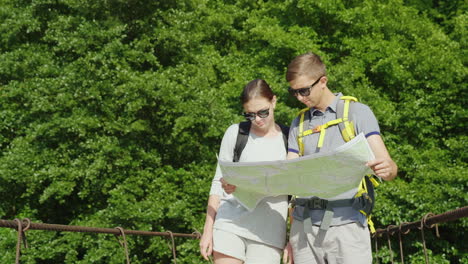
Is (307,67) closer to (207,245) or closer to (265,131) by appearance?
(265,131)

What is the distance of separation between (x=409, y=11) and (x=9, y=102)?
11.3 m

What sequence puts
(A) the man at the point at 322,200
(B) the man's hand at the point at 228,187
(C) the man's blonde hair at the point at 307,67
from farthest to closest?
1. (B) the man's hand at the point at 228,187
2. (C) the man's blonde hair at the point at 307,67
3. (A) the man at the point at 322,200

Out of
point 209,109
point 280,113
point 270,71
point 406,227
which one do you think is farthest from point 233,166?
point 270,71

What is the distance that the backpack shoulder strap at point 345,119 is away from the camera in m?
1.88

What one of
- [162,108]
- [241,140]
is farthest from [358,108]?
[162,108]

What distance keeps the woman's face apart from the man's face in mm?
226

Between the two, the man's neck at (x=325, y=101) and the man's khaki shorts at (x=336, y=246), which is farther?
the man's neck at (x=325, y=101)

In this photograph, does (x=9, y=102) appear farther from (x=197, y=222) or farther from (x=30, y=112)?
(x=197, y=222)

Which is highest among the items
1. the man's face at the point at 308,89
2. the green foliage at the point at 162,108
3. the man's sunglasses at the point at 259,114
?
the man's face at the point at 308,89

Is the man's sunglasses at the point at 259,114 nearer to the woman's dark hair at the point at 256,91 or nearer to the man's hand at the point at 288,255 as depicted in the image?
the woman's dark hair at the point at 256,91

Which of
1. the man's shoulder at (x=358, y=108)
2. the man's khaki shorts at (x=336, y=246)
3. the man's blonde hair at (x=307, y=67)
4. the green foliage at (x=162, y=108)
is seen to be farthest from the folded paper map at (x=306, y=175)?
the green foliage at (x=162, y=108)

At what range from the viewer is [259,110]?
2188mm

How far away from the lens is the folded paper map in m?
1.66

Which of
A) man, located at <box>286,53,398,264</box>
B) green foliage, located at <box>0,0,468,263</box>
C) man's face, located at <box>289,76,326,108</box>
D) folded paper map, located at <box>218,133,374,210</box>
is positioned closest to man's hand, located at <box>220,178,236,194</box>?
folded paper map, located at <box>218,133,374,210</box>
